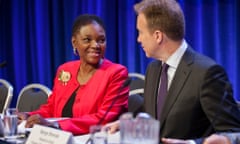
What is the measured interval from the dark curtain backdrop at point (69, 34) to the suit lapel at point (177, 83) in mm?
1822

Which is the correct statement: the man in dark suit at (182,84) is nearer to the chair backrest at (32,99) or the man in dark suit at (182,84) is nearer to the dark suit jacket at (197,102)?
the dark suit jacket at (197,102)

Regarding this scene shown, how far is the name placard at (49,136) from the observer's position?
4.90 feet

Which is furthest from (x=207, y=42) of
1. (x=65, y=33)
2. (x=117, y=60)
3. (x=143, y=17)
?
(x=143, y=17)

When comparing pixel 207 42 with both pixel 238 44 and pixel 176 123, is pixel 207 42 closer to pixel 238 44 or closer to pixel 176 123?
pixel 238 44

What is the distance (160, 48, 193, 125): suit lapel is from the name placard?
54 centimetres

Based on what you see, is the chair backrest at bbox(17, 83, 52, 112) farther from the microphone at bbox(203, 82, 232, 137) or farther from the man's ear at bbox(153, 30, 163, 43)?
the microphone at bbox(203, 82, 232, 137)

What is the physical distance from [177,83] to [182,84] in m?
0.03

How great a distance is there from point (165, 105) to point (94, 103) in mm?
622

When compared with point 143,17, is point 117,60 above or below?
below

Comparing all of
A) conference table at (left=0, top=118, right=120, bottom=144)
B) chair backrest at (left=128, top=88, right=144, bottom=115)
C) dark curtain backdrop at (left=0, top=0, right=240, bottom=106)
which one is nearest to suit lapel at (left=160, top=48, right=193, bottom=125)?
conference table at (left=0, top=118, right=120, bottom=144)

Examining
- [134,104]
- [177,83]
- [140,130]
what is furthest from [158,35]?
[140,130]

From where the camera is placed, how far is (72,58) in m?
4.45

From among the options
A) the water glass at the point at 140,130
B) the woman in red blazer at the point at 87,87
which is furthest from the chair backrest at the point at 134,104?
the water glass at the point at 140,130

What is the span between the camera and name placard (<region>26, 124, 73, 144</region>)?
1.49 m
